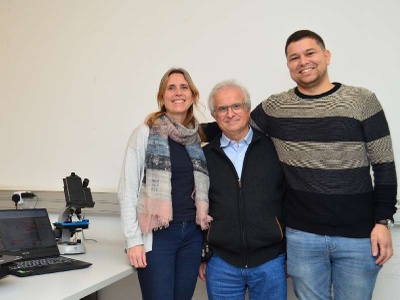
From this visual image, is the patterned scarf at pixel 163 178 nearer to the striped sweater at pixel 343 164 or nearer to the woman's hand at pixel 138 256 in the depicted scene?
the woman's hand at pixel 138 256

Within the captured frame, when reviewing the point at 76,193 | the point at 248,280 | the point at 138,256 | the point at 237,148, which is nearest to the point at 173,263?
the point at 138,256

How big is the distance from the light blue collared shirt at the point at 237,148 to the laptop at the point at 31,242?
31.1 inches

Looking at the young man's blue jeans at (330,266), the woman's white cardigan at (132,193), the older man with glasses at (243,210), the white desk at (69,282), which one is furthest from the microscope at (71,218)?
the young man's blue jeans at (330,266)

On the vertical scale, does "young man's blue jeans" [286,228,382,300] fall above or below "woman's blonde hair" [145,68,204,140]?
below

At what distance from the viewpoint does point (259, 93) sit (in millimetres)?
2340

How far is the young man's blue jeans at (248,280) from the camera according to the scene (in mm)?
1680

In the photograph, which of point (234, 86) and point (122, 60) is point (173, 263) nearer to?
point (234, 86)

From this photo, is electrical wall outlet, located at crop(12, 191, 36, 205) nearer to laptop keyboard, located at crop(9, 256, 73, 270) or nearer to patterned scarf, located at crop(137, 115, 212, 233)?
laptop keyboard, located at crop(9, 256, 73, 270)

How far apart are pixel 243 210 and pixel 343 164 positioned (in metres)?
0.44

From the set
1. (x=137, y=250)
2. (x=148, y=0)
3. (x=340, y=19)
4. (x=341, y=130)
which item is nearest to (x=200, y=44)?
(x=148, y=0)

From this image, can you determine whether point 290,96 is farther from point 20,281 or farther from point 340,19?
point 20,281

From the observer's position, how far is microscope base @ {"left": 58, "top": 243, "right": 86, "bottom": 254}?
2.01 metres

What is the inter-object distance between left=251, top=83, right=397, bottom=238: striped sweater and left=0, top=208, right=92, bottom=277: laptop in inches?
40.4

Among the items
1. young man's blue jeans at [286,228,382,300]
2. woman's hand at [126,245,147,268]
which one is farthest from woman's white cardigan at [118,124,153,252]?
young man's blue jeans at [286,228,382,300]
